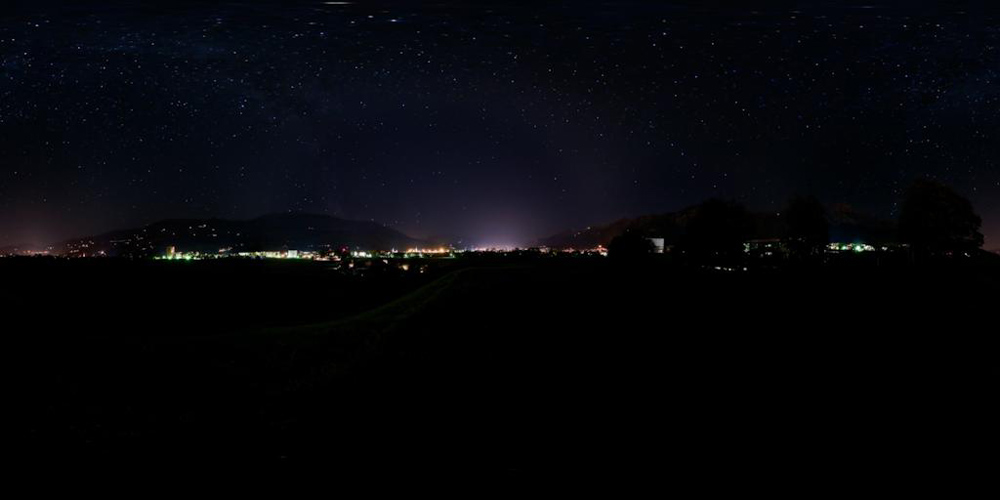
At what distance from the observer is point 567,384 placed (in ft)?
32.3

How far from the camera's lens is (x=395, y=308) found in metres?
24.8

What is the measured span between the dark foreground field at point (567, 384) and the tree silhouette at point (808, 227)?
23.2 meters

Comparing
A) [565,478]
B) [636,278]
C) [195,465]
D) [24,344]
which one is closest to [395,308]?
[636,278]

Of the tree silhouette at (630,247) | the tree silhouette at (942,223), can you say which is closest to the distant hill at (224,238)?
the tree silhouette at (630,247)

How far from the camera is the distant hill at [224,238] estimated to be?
467ft

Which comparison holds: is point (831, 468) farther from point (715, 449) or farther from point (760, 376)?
point (760, 376)

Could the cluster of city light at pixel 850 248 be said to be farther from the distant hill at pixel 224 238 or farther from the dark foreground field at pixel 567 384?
the distant hill at pixel 224 238

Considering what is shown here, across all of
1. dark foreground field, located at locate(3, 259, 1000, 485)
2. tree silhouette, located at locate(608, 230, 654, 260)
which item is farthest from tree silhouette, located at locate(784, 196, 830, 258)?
dark foreground field, located at locate(3, 259, 1000, 485)

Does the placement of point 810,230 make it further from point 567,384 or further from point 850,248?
point 567,384

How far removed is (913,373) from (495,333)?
30.0 ft

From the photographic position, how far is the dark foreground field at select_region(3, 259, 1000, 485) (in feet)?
24.0

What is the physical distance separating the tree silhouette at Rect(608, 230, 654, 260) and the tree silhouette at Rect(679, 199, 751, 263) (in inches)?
133

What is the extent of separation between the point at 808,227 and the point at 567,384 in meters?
42.2

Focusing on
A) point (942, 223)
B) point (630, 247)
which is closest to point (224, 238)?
point (630, 247)
